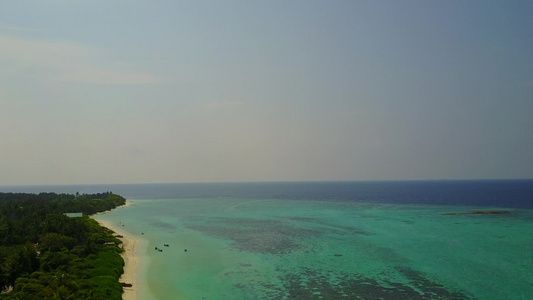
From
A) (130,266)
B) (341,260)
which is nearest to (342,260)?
(341,260)

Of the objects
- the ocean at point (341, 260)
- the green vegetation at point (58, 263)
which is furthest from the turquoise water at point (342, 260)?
the green vegetation at point (58, 263)

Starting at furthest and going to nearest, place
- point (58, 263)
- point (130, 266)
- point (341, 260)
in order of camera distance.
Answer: point (341, 260), point (130, 266), point (58, 263)

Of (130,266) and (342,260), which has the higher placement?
(342,260)

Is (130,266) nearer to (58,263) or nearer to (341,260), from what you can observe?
(58,263)

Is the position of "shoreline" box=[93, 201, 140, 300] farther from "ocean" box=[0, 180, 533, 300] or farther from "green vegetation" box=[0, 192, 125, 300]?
"ocean" box=[0, 180, 533, 300]

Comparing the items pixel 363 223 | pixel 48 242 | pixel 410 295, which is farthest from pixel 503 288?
pixel 48 242

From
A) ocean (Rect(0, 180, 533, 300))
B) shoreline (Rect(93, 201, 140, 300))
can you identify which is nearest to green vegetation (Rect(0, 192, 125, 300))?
shoreline (Rect(93, 201, 140, 300))

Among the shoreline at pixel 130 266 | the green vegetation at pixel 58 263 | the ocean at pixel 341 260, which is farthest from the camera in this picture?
the shoreline at pixel 130 266

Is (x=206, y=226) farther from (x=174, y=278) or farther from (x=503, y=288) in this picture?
(x=503, y=288)

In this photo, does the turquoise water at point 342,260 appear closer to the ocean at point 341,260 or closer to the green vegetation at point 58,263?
the ocean at point 341,260
